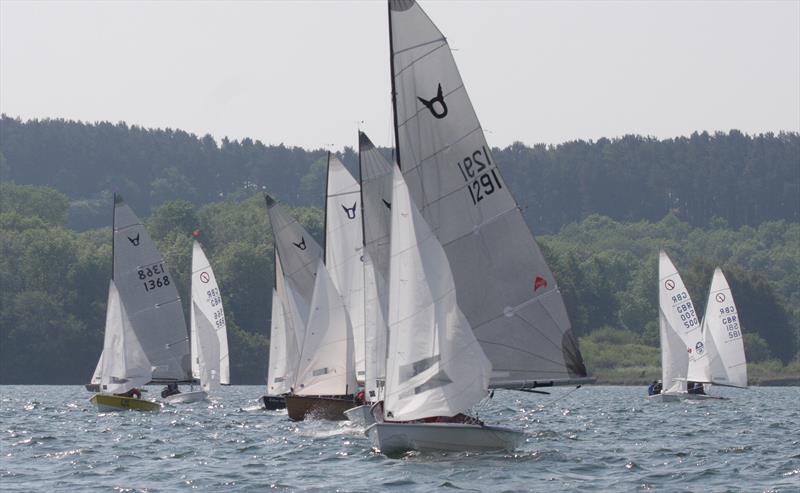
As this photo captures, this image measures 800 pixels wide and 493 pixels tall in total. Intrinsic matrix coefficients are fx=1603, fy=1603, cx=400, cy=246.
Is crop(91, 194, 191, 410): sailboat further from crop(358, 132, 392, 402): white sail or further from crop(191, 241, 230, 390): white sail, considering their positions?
crop(358, 132, 392, 402): white sail

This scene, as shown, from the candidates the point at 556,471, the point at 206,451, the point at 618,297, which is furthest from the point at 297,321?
the point at 618,297

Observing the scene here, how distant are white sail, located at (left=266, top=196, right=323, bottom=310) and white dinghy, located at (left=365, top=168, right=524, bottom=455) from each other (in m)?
23.2

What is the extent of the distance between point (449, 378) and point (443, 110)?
5.64 metres

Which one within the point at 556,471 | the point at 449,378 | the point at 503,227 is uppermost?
the point at 503,227

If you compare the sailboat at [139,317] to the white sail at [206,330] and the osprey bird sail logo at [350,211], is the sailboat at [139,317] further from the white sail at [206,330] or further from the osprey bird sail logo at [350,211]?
the osprey bird sail logo at [350,211]

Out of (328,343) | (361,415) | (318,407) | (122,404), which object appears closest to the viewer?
(361,415)

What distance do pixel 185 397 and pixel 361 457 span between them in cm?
3074

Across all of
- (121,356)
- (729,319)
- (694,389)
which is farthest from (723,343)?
(121,356)

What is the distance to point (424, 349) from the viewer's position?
30.2 meters

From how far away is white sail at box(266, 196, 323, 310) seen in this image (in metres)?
53.8

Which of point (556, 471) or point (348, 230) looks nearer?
point (556, 471)

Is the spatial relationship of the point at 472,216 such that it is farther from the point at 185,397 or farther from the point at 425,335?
the point at 185,397

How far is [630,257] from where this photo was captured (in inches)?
7466

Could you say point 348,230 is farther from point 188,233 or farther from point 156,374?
point 188,233
